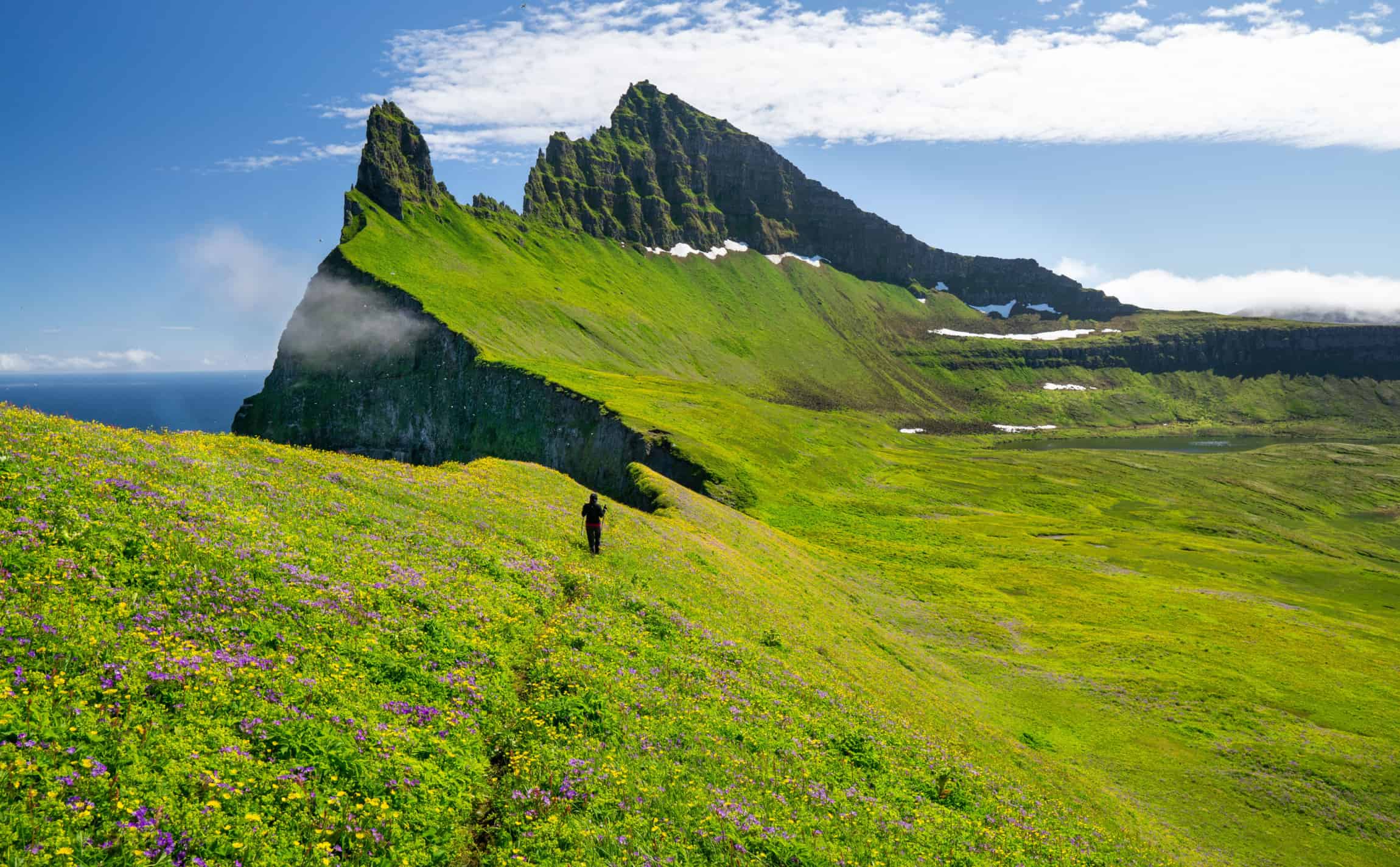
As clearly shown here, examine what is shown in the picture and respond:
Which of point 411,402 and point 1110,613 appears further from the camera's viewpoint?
point 411,402

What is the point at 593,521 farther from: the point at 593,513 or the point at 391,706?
the point at 391,706

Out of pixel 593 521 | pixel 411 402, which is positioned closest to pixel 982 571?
pixel 593 521

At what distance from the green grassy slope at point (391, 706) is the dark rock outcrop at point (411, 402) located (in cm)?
4904

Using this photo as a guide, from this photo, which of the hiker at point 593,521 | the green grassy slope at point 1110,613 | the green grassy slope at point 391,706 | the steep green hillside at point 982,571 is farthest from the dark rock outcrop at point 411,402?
the green grassy slope at point 391,706

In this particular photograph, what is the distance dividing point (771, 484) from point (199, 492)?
9506 centimetres

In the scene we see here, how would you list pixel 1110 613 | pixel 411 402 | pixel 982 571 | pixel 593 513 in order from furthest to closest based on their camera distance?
pixel 411 402 < pixel 982 571 < pixel 1110 613 < pixel 593 513

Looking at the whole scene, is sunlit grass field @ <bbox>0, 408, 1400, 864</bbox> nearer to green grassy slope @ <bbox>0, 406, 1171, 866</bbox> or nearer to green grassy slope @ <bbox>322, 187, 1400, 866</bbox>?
green grassy slope @ <bbox>0, 406, 1171, 866</bbox>

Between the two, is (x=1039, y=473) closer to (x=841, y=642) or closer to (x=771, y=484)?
(x=771, y=484)

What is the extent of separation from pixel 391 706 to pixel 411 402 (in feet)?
453

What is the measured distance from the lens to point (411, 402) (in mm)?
142500

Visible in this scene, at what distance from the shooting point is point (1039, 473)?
186250mm

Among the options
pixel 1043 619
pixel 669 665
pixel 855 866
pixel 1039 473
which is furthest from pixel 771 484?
pixel 1039 473

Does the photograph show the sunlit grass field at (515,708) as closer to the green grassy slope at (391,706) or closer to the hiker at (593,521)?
the green grassy slope at (391,706)

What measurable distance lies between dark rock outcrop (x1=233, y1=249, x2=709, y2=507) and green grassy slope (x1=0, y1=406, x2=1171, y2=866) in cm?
4904
